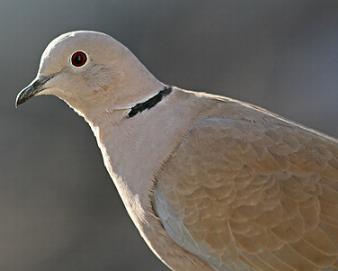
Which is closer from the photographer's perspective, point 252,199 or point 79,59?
point 252,199

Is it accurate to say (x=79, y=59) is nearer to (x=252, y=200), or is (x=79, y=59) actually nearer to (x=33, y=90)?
(x=33, y=90)

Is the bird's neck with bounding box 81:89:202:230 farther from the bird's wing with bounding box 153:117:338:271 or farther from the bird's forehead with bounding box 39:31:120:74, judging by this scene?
the bird's forehead with bounding box 39:31:120:74

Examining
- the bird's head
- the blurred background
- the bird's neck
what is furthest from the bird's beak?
the blurred background

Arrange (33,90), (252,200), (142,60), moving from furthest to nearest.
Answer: (142,60), (33,90), (252,200)

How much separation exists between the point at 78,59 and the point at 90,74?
5cm

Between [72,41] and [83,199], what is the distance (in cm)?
217

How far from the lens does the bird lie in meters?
1.98

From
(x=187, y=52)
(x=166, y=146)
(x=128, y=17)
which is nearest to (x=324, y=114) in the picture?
(x=187, y=52)

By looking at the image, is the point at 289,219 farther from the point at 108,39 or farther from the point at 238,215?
the point at 108,39

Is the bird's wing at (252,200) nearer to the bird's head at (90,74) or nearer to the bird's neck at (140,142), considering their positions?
the bird's neck at (140,142)

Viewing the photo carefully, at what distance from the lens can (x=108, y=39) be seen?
2107mm

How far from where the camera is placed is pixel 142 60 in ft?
14.4

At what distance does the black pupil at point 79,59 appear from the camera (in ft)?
6.90

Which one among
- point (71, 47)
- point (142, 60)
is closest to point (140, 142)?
point (71, 47)
